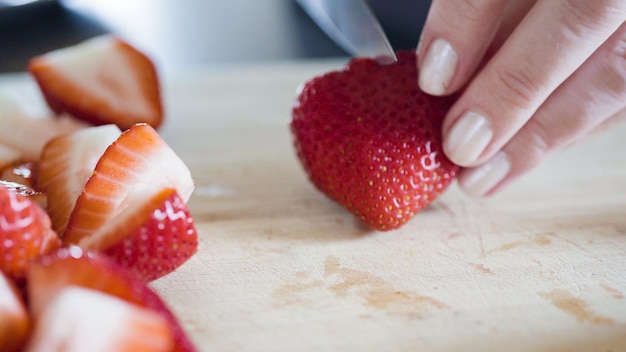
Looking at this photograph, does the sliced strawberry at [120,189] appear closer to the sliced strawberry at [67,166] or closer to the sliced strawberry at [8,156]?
the sliced strawberry at [67,166]

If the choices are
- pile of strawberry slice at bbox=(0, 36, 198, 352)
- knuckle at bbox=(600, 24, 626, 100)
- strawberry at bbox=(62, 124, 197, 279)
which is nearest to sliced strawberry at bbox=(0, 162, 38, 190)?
pile of strawberry slice at bbox=(0, 36, 198, 352)

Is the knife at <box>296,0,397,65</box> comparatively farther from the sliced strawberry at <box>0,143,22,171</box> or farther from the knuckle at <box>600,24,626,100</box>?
the sliced strawberry at <box>0,143,22,171</box>

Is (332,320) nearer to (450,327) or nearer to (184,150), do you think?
(450,327)

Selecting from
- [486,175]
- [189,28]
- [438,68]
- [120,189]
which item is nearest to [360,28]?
[438,68]

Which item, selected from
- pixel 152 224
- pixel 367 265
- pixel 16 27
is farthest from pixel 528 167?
pixel 16 27

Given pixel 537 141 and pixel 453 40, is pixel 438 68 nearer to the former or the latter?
pixel 453 40
